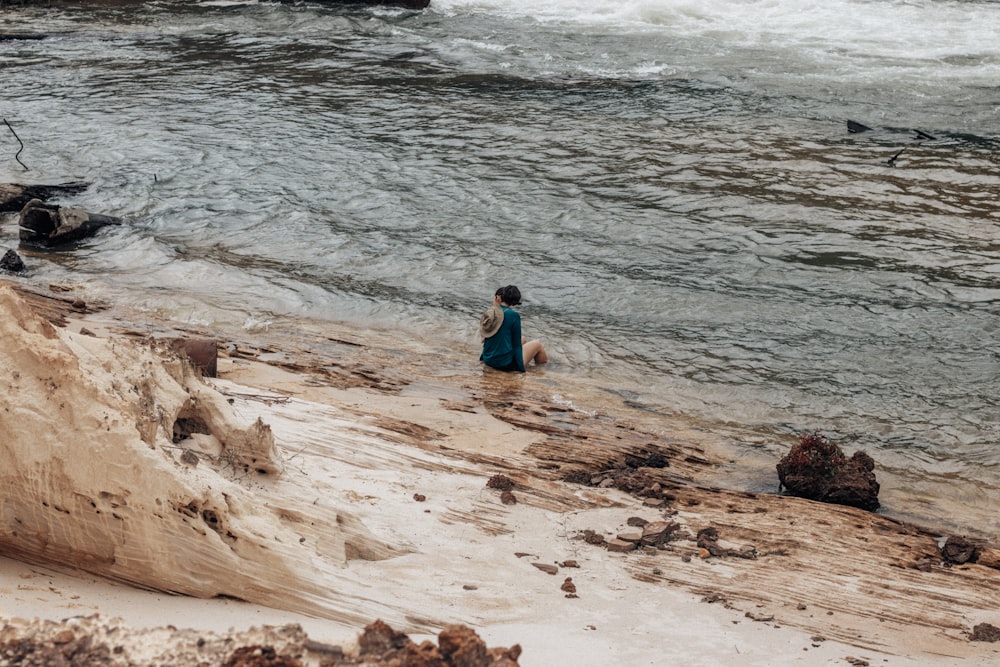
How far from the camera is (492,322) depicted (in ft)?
38.6

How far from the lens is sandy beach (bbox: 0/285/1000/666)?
17.6ft

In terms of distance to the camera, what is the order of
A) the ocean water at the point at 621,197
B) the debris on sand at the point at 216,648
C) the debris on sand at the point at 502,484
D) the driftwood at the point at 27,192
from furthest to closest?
1. the driftwood at the point at 27,192
2. the ocean water at the point at 621,197
3. the debris on sand at the point at 502,484
4. the debris on sand at the point at 216,648

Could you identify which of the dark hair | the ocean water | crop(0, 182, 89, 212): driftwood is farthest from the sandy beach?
crop(0, 182, 89, 212): driftwood

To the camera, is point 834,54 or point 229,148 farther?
point 834,54

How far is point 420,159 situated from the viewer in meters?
18.9

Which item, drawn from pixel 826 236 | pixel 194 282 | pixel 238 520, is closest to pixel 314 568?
pixel 238 520

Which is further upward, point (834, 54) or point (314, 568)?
point (834, 54)

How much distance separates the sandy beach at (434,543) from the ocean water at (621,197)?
164cm

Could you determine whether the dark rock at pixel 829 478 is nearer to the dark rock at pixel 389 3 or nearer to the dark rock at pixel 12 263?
the dark rock at pixel 12 263

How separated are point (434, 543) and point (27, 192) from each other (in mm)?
13087

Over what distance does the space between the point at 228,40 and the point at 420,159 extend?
38.7ft

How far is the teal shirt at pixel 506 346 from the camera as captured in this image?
11680 mm

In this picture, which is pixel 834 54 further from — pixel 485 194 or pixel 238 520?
pixel 238 520

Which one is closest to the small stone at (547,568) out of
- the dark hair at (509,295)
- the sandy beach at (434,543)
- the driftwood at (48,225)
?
the sandy beach at (434,543)
